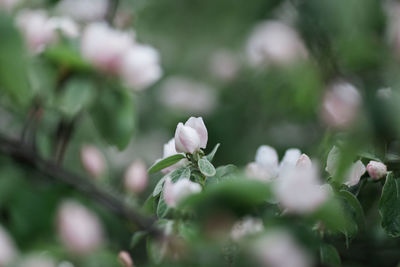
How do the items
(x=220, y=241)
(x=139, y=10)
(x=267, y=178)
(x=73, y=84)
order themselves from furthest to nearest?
(x=139, y=10) < (x=73, y=84) < (x=267, y=178) < (x=220, y=241)

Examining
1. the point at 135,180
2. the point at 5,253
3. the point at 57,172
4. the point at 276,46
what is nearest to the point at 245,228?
the point at 5,253

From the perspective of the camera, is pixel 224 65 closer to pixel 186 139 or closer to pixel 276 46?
pixel 276 46

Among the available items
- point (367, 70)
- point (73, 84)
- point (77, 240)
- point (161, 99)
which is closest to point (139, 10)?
point (161, 99)

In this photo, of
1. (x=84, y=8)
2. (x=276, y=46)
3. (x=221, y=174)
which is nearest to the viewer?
(x=221, y=174)

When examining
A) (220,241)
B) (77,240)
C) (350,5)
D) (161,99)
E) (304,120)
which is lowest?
(161,99)

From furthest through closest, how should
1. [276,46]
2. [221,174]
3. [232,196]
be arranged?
[276,46] → [221,174] → [232,196]

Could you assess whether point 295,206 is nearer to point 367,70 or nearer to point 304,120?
point 367,70

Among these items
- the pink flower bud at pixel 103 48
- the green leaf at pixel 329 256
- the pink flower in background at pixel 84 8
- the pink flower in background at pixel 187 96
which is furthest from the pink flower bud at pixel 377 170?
the pink flower in background at pixel 187 96

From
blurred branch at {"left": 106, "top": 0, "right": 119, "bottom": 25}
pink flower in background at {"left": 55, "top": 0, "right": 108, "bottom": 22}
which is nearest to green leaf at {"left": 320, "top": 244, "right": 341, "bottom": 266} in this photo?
blurred branch at {"left": 106, "top": 0, "right": 119, "bottom": 25}
